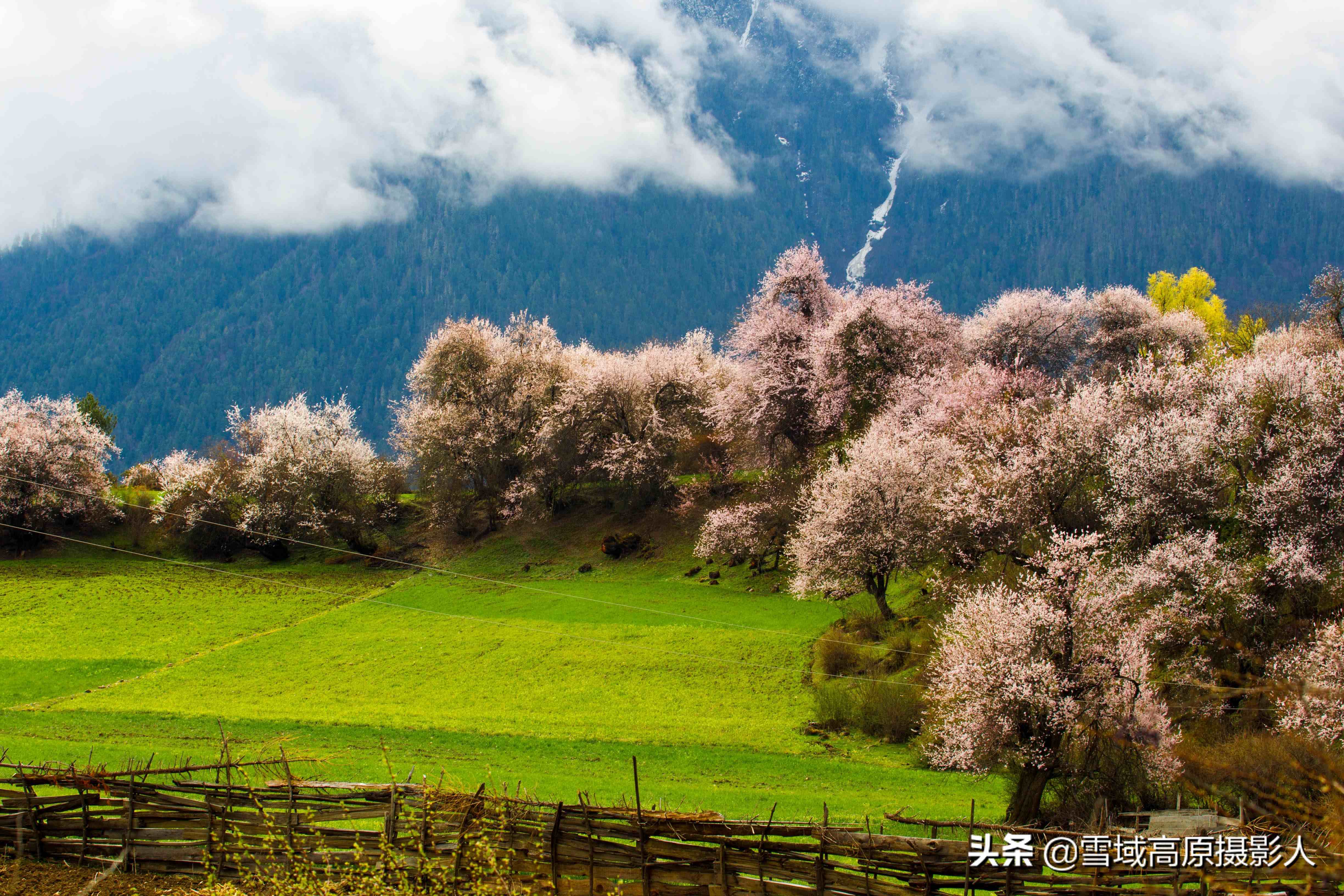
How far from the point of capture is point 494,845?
14281 mm

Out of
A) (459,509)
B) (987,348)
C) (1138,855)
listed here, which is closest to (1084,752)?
(1138,855)

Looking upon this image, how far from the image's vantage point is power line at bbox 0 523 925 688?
146 ft

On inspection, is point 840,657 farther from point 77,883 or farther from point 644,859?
point 77,883

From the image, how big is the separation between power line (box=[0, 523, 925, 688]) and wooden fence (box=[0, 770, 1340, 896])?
2397 cm

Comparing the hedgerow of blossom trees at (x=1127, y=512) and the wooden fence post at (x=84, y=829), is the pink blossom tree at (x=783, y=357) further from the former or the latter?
the wooden fence post at (x=84, y=829)

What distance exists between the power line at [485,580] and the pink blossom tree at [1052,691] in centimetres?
1223

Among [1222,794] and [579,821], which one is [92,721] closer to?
[579,821]

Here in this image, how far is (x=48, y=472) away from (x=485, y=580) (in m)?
41.3

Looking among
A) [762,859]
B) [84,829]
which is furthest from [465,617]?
[762,859]

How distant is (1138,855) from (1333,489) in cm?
2780

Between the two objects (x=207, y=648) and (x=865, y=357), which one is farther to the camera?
(x=865, y=357)

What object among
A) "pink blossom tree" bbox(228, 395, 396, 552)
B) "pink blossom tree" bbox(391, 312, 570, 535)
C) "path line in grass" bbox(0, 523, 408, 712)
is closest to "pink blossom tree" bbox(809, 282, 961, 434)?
"pink blossom tree" bbox(391, 312, 570, 535)

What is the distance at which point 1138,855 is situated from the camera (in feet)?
41.5

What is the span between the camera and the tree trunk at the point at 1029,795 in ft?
81.8
